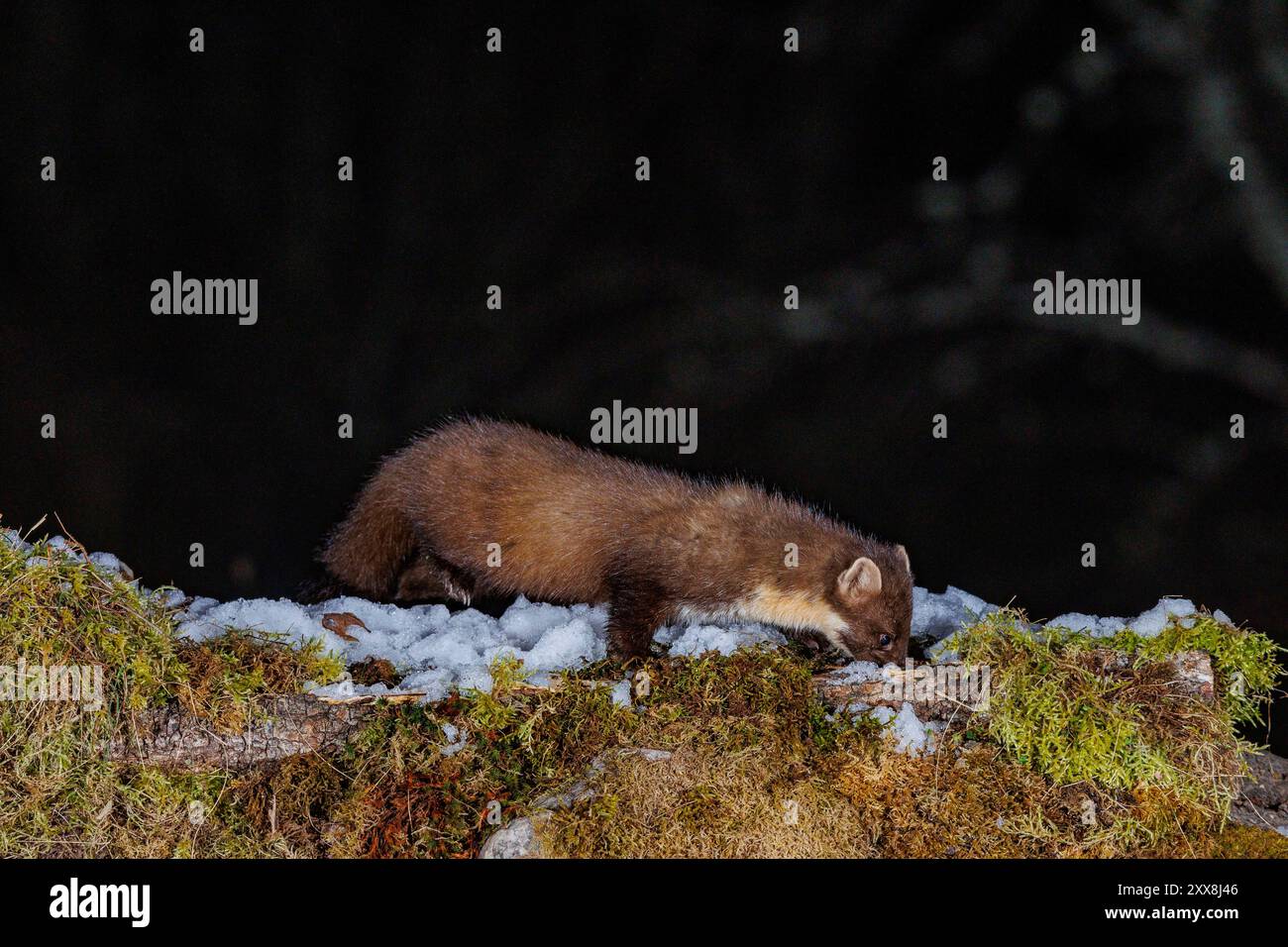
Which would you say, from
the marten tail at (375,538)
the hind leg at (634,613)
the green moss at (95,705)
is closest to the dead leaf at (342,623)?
the green moss at (95,705)

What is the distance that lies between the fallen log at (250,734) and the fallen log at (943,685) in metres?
1.27

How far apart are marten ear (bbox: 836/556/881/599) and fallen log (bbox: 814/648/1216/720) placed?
0.42m

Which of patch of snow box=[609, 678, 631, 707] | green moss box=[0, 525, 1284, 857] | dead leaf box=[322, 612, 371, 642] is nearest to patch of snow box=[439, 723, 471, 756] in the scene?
green moss box=[0, 525, 1284, 857]

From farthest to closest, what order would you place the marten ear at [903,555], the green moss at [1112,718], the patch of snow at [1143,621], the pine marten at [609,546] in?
the marten ear at [903,555] < the pine marten at [609,546] < the patch of snow at [1143,621] < the green moss at [1112,718]

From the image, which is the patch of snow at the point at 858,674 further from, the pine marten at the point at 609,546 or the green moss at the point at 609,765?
the pine marten at the point at 609,546

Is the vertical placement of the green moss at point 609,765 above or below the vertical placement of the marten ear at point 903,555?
below

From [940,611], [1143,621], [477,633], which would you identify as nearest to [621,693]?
[477,633]

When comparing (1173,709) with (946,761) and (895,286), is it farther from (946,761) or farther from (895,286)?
(895,286)

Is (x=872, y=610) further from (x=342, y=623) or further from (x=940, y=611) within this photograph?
(x=342, y=623)

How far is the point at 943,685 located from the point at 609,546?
4.31 ft

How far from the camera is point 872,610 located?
3740 mm

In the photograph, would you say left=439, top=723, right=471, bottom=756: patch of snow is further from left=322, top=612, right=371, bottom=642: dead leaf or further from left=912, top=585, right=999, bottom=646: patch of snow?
left=912, top=585, right=999, bottom=646: patch of snow

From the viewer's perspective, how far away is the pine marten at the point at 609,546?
3.82 m

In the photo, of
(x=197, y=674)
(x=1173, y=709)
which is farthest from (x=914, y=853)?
(x=197, y=674)
